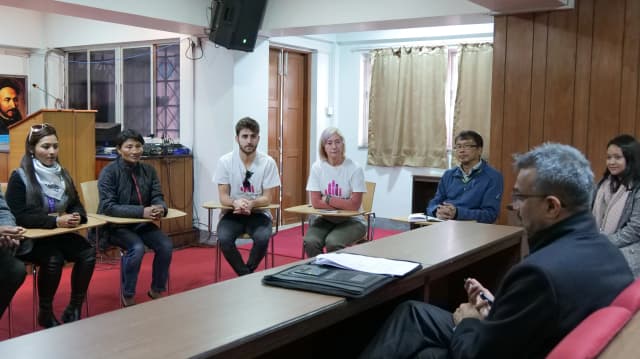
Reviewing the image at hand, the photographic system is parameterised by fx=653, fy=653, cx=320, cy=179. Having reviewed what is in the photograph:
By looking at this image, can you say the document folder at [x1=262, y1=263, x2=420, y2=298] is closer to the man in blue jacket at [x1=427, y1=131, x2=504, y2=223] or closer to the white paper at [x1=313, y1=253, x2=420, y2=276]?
the white paper at [x1=313, y1=253, x2=420, y2=276]

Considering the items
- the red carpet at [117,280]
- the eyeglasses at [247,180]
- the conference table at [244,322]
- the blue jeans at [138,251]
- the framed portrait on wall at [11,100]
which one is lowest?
the red carpet at [117,280]

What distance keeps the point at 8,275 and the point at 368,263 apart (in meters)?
2.09

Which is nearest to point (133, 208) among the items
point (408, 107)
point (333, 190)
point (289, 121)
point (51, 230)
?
point (51, 230)

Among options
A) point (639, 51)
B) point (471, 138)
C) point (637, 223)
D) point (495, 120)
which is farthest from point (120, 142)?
point (639, 51)

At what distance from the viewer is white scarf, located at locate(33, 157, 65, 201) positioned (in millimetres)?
3883

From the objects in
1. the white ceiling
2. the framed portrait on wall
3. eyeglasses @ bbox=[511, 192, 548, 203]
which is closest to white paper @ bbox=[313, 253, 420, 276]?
eyeglasses @ bbox=[511, 192, 548, 203]

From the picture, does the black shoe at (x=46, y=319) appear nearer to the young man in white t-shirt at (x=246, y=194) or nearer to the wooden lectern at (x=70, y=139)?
the young man in white t-shirt at (x=246, y=194)

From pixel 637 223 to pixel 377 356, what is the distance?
219cm

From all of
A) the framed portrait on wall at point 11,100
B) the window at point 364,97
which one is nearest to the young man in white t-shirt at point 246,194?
the window at point 364,97

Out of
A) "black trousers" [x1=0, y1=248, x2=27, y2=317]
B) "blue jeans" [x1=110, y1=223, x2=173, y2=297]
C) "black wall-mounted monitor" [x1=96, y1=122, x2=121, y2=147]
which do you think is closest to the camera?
"black trousers" [x1=0, y1=248, x2=27, y2=317]

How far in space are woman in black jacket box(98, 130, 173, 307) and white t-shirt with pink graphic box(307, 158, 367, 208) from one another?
1100mm

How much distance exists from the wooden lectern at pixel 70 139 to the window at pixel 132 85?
1.50 metres

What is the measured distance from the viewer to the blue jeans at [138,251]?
4160 mm

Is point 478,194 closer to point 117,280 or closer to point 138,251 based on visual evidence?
point 138,251
